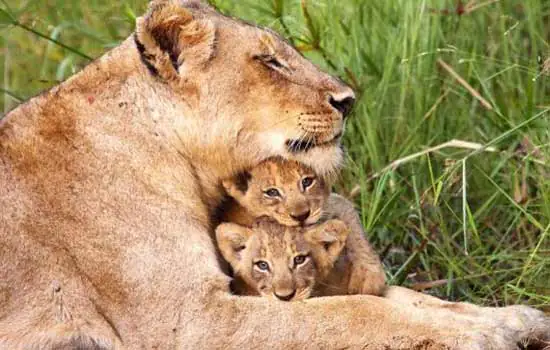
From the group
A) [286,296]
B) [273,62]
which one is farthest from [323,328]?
[273,62]

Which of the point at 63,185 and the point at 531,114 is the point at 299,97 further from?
the point at 531,114

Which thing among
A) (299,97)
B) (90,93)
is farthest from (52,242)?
(299,97)

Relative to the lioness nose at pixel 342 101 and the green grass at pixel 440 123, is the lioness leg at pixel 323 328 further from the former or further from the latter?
the green grass at pixel 440 123

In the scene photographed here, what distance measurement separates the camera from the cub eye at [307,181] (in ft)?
19.8

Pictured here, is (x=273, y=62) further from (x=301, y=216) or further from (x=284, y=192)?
(x=301, y=216)

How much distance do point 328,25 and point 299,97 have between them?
1759 millimetres

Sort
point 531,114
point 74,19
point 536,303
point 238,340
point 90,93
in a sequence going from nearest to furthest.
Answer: point 238,340, point 90,93, point 536,303, point 531,114, point 74,19

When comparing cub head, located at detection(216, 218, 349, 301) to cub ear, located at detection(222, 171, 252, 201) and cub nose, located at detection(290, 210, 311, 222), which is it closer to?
cub nose, located at detection(290, 210, 311, 222)

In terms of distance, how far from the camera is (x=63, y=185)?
589 cm

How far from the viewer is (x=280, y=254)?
5820 millimetres

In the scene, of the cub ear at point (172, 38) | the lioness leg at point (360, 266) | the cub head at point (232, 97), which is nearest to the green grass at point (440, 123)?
the lioness leg at point (360, 266)

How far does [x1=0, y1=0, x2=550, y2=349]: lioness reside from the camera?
18.7 ft

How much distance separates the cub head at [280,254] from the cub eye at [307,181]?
0.17m

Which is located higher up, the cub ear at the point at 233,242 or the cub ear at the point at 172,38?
the cub ear at the point at 172,38
